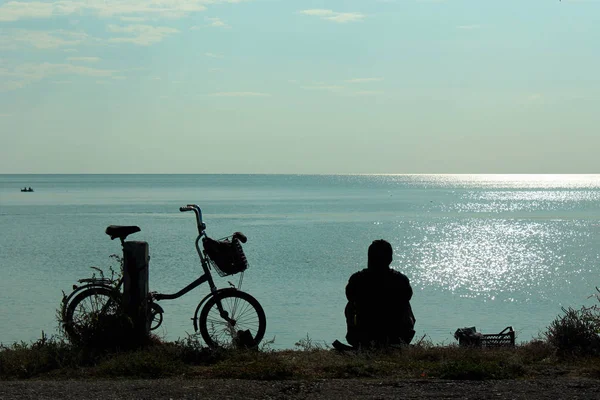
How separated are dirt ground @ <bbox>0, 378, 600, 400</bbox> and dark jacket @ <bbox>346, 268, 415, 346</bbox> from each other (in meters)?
1.76

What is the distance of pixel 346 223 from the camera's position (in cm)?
7688

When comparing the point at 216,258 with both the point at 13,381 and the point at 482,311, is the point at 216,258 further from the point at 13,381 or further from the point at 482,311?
the point at 482,311

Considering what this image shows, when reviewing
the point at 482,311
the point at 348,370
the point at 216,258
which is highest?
the point at 216,258

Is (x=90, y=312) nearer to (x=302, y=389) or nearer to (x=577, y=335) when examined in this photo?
(x=302, y=389)

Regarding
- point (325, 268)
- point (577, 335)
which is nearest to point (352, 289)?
point (577, 335)

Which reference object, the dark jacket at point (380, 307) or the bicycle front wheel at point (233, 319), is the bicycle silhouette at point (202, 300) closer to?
the bicycle front wheel at point (233, 319)

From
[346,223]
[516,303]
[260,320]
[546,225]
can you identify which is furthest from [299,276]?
[546,225]

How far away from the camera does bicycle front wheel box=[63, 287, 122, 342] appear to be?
28.5ft

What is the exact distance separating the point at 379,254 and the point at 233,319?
2023mm

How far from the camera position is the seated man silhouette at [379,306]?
8.96 m

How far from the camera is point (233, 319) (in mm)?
9539

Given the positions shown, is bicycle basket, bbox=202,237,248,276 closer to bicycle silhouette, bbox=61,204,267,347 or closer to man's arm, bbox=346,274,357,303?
bicycle silhouette, bbox=61,204,267,347

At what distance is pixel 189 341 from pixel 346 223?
225ft

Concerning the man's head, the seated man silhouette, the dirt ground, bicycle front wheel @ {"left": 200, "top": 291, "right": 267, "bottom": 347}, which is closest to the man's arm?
the seated man silhouette
